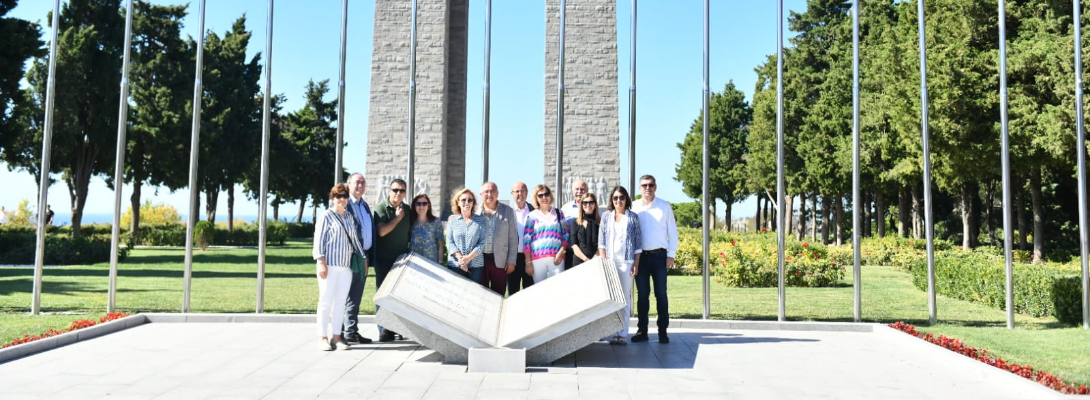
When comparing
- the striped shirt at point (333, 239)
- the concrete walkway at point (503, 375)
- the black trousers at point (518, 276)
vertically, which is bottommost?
the concrete walkway at point (503, 375)

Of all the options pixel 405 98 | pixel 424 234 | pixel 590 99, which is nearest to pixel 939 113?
pixel 590 99

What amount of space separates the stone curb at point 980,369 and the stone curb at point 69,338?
338 inches

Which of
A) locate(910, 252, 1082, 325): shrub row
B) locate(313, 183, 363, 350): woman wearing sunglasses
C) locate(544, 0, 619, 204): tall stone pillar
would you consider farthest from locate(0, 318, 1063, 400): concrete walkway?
locate(544, 0, 619, 204): tall stone pillar

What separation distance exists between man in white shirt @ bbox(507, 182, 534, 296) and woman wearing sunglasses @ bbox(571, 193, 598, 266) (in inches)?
21.1

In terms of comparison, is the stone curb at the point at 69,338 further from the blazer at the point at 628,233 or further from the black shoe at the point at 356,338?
the blazer at the point at 628,233

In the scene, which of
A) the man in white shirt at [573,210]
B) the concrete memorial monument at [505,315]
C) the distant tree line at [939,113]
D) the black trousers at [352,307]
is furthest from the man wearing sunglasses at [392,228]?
the distant tree line at [939,113]

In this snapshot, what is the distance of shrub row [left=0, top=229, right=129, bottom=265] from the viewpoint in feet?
72.1

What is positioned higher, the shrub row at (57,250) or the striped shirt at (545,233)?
the striped shirt at (545,233)

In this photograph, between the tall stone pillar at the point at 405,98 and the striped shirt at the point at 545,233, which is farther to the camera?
the tall stone pillar at the point at 405,98

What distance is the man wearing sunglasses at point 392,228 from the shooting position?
7965mm

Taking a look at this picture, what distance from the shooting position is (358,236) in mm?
7711

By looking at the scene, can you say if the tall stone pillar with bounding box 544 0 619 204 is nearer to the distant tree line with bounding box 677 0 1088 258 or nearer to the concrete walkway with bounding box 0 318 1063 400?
the distant tree line with bounding box 677 0 1088 258

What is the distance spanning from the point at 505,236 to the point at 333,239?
1.69 metres

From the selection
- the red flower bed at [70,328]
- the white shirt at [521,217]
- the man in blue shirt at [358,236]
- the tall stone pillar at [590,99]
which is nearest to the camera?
the red flower bed at [70,328]
